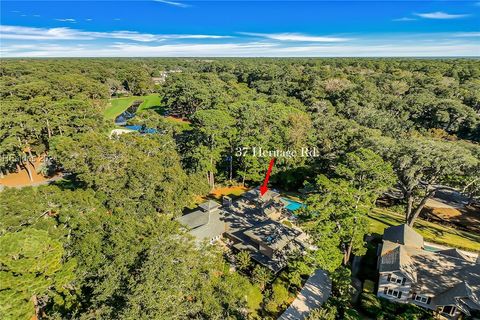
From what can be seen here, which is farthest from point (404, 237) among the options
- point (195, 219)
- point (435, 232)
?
point (195, 219)

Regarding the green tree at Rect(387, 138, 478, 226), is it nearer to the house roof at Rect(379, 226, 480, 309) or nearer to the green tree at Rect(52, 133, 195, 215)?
the house roof at Rect(379, 226, 480, 309)

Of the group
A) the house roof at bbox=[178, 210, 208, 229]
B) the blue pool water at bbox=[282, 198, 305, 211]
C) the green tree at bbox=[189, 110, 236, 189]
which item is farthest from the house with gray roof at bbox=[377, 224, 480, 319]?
the green tree at bbox=[189, 110, 236, 189]

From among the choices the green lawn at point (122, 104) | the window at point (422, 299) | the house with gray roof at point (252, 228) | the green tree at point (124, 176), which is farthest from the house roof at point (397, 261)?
the green lawn at point (122, 104)

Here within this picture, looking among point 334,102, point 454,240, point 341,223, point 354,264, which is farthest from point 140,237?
point 334,102

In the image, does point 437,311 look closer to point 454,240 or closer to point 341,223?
point 341,223

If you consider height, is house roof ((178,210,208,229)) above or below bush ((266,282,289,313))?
above

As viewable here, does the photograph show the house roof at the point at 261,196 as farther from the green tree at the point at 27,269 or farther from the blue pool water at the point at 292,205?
the green tree at the point at 27,269

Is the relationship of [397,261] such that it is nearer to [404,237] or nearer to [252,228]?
[404,237]

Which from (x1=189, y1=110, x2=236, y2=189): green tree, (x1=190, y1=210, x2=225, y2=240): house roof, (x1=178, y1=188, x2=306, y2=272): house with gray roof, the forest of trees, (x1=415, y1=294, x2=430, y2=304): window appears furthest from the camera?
(x1=189, y1=110, x2=236, y2=189): green tree
